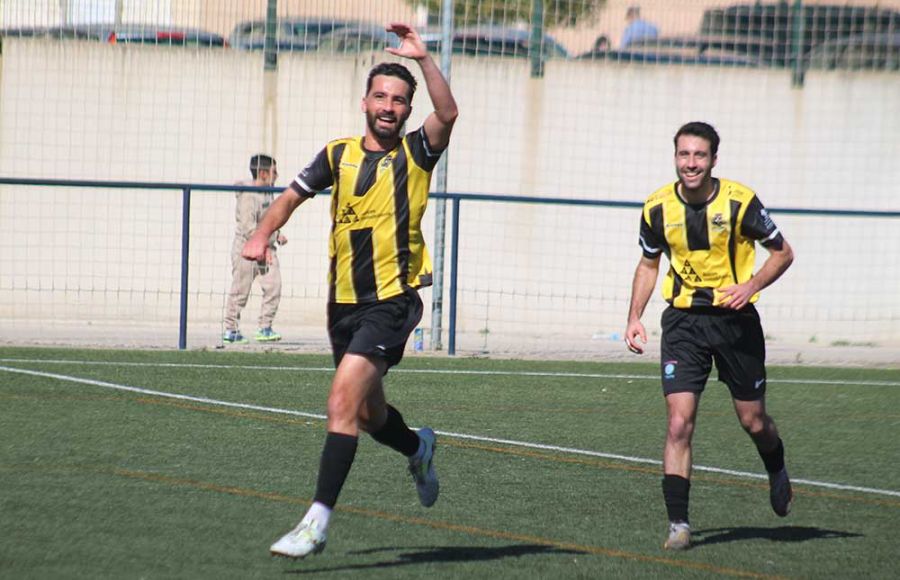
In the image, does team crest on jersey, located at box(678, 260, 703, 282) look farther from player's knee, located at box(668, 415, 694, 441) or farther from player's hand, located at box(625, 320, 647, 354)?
player's knee, located at box(668, 415, 694, 441)

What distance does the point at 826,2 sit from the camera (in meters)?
17.9

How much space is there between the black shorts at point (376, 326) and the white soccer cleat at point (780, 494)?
1976 millimetres

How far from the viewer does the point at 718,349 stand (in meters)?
6.77

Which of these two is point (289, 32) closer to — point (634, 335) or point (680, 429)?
point (634, 335)

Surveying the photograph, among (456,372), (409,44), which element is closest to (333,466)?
(409,44)

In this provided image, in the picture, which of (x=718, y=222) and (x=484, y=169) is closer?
(x=718, y=222)

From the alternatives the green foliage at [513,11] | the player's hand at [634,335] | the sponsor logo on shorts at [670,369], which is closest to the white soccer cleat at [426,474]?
the player's hand at [634,335]

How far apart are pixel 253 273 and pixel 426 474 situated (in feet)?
29.7

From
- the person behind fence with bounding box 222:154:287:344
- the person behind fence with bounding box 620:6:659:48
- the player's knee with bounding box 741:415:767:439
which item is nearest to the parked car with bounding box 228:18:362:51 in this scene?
the person behind fence with bounding box 222:154:287:344

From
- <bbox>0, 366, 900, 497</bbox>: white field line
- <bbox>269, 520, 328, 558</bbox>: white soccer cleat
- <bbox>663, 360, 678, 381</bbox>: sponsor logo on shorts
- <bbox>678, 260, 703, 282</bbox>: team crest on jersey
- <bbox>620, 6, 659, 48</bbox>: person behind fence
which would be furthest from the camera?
<bbox>620, 6, 659, 48</bbox>: person behind fence

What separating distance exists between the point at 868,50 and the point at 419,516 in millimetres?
12952

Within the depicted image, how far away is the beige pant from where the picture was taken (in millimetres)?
15320

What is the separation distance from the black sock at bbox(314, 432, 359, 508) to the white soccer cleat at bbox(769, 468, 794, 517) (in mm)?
2203

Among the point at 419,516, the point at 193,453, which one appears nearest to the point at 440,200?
the point at 193,453
